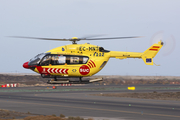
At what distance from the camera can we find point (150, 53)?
32.1m

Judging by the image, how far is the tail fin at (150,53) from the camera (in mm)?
31906

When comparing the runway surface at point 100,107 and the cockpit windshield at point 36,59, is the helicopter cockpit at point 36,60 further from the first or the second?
the runway surface at point 100,107

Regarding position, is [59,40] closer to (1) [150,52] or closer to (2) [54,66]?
(2) [54,66]

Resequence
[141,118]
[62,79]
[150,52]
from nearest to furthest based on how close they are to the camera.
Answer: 1. [62,79]
2. [150,52]
3. [141,118]

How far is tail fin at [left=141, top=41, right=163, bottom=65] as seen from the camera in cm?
3191

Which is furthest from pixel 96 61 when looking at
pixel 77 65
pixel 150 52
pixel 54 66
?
pixel 150 52

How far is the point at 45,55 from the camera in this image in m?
30.1

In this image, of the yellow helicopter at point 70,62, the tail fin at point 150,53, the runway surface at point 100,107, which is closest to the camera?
the yellow helicopter at point 70,62

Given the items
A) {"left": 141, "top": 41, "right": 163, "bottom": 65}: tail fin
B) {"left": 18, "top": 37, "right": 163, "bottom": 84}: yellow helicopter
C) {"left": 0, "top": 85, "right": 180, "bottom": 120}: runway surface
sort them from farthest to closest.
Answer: {"left": 0, "top": 85, "right": 180, "bottom": 120}: runway surface < {"left": 141, "top": 41, "right": 163, "bottom": 65}: tail fin < {"left": 18, "top": 37, "right": 163, "bottom": 84}: yellow helicopter

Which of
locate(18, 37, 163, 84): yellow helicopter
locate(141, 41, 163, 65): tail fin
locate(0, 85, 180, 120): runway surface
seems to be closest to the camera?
locate(18, 37, 163, 84): yellow helicopter

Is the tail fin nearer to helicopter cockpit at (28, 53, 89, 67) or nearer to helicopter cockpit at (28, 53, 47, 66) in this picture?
helicopter cockpit at (28, 53, 89, 67)

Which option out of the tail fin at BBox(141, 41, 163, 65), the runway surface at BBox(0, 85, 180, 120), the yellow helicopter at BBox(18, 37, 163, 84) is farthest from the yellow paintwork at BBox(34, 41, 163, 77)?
the runway surface at BBox(0, 85, 180, 120)

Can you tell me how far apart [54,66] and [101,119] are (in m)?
8.24

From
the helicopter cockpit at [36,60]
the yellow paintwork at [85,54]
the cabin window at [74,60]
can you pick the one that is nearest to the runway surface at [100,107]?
the yellow paintwork at [85,54]
